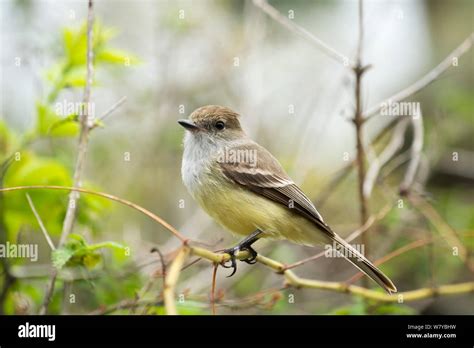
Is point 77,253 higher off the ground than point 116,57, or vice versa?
point 116,57

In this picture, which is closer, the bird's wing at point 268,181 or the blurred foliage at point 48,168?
the blurred foliage at point 48,168

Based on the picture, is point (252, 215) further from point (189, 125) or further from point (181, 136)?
point (181, 136)

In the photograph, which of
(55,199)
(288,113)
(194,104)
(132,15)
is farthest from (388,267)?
(132,15)

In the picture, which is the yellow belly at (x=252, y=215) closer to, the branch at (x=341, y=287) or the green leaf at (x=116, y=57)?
the branch at (x=341, y=287)

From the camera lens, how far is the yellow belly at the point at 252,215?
3158 millimetres

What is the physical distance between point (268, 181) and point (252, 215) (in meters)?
0.29

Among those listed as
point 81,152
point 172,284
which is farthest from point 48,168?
point 172,284

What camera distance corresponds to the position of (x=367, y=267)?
9.83ft

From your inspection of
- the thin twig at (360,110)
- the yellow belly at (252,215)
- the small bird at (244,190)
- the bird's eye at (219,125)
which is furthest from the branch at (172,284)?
the bird's eye at (219,125)

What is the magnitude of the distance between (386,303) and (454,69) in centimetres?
429

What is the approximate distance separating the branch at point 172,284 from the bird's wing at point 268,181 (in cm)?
160

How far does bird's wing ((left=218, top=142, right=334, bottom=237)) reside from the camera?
A: 3.33 m

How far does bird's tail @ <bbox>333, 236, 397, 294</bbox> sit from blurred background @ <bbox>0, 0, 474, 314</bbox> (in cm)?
23

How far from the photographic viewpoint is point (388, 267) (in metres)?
4.63
